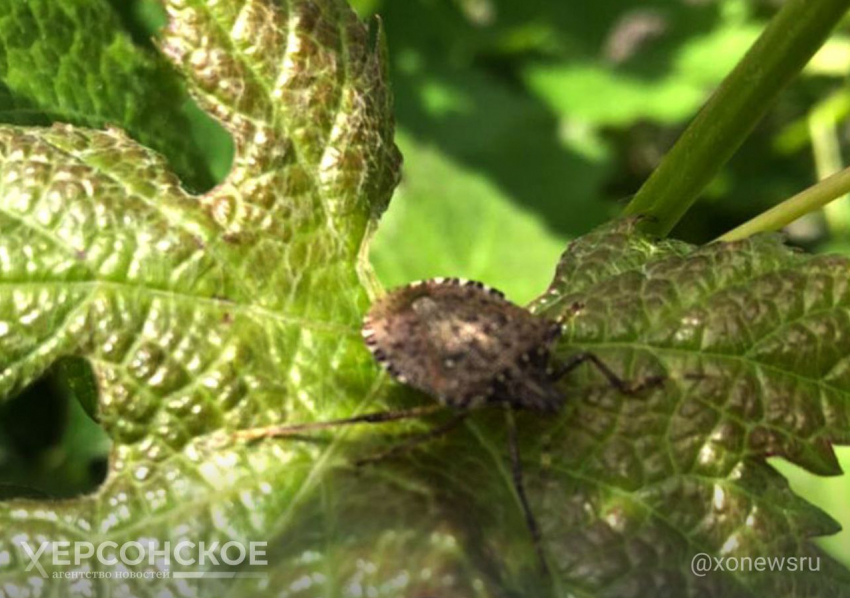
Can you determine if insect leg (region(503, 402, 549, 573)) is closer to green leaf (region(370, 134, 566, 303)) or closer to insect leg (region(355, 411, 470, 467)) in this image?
insect leg (region(355, 411, 470, 467))

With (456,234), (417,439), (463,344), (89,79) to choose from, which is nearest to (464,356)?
(463,344)

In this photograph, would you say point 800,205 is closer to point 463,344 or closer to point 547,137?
point 463,344

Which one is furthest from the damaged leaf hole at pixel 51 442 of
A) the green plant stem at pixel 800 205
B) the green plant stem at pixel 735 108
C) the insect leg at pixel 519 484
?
the green plant stem at pixel 800 205

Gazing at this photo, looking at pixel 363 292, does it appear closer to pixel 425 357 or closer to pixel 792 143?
pixel 425 357

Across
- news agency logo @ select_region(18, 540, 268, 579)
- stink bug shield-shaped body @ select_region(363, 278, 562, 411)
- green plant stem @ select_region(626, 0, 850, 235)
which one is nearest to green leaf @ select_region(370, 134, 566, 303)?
stink bug shield-shaped body @ select_region(363, 278, 562, 411)

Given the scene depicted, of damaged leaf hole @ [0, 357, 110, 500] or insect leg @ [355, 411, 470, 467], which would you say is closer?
insect leg @ [355, 411, 470, 467]

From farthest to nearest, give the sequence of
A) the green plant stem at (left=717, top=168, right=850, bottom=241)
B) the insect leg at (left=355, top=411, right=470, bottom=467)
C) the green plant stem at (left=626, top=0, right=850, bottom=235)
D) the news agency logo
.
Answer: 1. the green plant stem at (left=717, top=168, right=850, bottom=241)
2. the green plant stem at (left=626, top=0, right=850, bottom=235)
3. the insect leg at (left=355, top=411, right=470, bottom=467)
4. the news agency logo

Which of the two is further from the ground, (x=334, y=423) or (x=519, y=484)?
(x=519, y=484)

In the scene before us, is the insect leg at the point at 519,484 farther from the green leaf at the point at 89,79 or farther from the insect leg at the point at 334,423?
the green leaf at the point at 89,79
